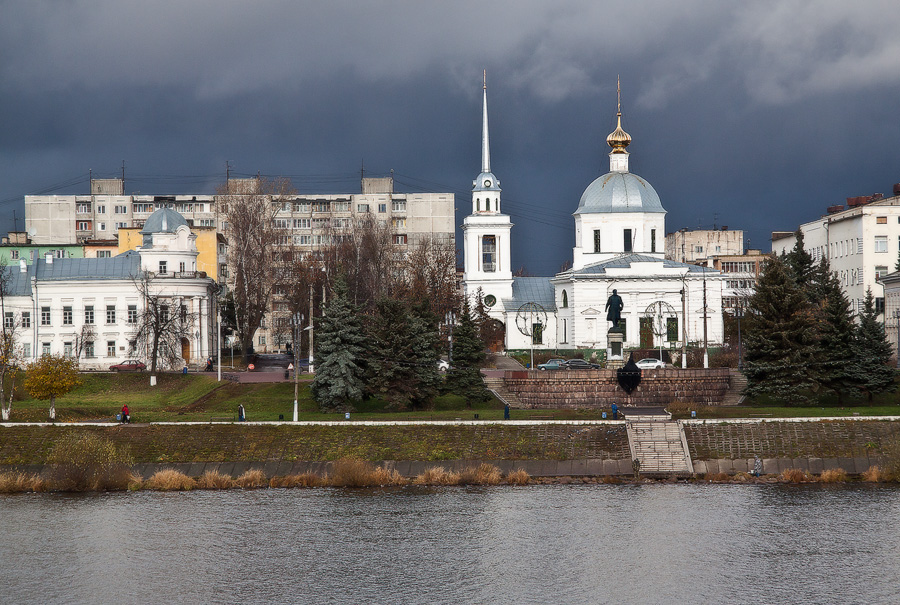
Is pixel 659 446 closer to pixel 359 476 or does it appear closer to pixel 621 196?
pixel 359 476

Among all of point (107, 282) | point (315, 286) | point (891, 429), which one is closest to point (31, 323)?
point (107, 282)

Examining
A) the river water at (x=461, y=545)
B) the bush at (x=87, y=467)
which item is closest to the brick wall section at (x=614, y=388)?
the river water at (x=461, y=545)

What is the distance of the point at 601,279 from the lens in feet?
277

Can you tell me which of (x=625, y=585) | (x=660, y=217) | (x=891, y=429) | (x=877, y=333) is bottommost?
(x=625, y=585)

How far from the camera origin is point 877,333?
54.9 meters

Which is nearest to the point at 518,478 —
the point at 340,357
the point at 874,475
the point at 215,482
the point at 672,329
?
the point at 215,482

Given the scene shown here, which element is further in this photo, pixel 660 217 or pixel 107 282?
pixel 660 217

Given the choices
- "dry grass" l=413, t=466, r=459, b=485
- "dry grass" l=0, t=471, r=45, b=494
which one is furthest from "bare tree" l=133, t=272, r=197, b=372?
"dry grass" l=413, t=466, r=459, b=485

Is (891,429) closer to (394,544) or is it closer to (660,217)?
(394,544)

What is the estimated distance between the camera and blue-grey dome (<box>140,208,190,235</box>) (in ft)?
252

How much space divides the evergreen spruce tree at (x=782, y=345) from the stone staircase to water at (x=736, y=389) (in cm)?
156

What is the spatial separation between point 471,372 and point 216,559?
23.8 meters

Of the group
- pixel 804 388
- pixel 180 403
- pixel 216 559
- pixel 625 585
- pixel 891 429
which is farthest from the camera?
pixel 180 403

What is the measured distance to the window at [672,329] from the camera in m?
82.4
